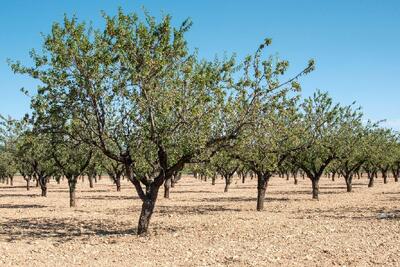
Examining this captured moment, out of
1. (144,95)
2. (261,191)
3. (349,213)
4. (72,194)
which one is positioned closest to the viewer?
(144,95)

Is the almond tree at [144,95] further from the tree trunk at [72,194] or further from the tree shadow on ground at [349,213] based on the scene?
the tree trunk at [72,194]

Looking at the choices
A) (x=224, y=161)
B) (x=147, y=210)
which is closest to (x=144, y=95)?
(x=147, y=210)

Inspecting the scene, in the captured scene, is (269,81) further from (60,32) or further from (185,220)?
(185,220)

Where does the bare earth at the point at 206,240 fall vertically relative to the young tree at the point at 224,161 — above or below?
below

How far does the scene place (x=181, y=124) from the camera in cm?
2042

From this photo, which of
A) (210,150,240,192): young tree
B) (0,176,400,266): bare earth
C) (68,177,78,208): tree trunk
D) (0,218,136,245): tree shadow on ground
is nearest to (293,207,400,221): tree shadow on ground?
(0,176,400,266): bare earth

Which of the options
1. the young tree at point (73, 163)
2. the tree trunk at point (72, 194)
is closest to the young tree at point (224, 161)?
the young tree at point (73, 163)

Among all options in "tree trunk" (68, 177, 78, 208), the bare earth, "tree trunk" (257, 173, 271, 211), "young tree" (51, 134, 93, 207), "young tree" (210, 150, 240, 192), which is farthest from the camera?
"tree trunk" (68, 177, 78, 208)

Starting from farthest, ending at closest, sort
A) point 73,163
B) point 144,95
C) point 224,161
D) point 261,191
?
point 73,163, point 261,191, point 224,161, point 144,95

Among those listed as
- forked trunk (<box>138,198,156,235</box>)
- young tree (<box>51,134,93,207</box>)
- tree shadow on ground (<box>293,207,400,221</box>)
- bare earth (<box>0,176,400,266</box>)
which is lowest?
tree shadow on ground (<box>293,207,400,221</box>)

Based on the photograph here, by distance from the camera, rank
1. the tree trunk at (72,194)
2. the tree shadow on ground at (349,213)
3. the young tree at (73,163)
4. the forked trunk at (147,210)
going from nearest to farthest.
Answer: the forked trunk at (147,210)
the tree shadow on ground at (349,213)
the young tree at (73,163)
the tree trunk at (72,194)

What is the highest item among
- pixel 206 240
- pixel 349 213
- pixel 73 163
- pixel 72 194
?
pixel 73 163

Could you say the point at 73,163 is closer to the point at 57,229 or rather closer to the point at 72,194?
the point at 72,194

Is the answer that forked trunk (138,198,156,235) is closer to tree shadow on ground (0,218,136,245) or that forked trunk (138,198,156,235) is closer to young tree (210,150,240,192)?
tree shadow on ground (0,218,136,245)
